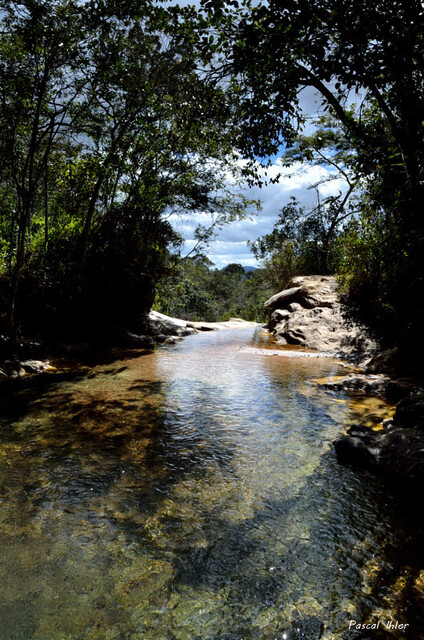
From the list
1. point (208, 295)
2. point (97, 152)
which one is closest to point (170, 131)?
point (97, 152)

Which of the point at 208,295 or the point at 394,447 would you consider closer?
the point at 394,447

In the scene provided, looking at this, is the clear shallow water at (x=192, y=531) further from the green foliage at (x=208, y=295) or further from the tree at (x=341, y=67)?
the green foliage at (x=208, y=295)

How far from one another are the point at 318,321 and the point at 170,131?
9.11 meters

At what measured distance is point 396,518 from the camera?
10.1 feet

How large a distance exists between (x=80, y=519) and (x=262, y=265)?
26.0 metres

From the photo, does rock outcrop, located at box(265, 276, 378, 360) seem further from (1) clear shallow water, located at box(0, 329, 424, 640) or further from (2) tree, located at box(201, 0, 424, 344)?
(1) clear shallow water, located at box(0, 329, 424, 640)

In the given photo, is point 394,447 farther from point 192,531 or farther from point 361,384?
point 361,384

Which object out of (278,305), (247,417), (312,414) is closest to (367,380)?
(312,414)

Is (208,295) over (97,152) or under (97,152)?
under

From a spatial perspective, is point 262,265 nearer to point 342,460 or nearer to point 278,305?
point 278,305

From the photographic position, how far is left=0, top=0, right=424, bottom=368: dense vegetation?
4446mm

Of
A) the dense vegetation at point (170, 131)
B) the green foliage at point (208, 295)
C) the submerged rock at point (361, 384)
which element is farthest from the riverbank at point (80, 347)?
the submerged rock at point (361, 384)

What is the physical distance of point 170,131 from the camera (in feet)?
34.9

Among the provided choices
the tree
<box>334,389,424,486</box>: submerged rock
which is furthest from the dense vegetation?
<box>334,389,424,486</box>: submerged rock
